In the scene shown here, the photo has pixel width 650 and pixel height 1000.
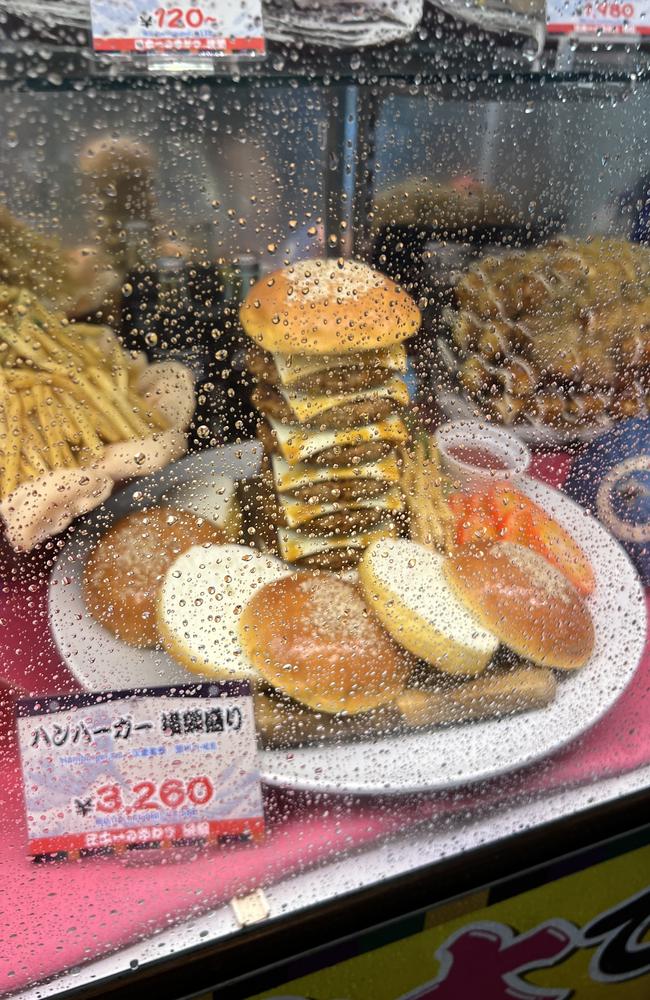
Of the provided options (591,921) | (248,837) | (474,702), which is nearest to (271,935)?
(248,837)

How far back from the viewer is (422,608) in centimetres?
79

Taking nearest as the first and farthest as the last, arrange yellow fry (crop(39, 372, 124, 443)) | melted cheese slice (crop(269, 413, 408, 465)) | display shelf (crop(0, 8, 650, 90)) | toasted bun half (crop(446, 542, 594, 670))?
display shelf (crop(0, 8, 650, 90))
yellow fry (crop(39, 372, 124, 443))
melted cheese slice (crop(269, 413, 408, 465))
toasted bun half (crop(446, 542, 594, 670))

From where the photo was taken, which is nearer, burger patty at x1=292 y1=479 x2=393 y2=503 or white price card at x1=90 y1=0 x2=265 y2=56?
white price card at x1=90 y1=0 x2=265 y2=56

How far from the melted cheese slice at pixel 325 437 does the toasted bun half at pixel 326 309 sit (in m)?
0.08

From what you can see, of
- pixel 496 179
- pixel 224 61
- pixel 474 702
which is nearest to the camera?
pixel 224 61

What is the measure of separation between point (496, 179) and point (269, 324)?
251 mm

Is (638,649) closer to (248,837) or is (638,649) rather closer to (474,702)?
(474,702)

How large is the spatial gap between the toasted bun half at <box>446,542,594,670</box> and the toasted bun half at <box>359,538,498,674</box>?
2 cm

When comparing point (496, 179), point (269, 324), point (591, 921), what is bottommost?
point (591, 921)

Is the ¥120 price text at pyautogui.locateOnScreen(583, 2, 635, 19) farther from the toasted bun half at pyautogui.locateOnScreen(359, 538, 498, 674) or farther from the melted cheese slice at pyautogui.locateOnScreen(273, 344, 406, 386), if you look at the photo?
the toasted bun half at pyautogui.locateOnScreen(359, 538, 498, 674)

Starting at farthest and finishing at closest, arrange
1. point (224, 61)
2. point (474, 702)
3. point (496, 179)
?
point (474, 702) → point (496, 179) → point (224, 61)

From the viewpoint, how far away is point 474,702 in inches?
32.1

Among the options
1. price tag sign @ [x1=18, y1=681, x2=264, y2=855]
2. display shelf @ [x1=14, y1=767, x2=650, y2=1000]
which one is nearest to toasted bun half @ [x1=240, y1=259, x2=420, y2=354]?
price tag sign @ [x1=18, y1=681, x2=264, y2=855]

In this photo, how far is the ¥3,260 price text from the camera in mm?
684
